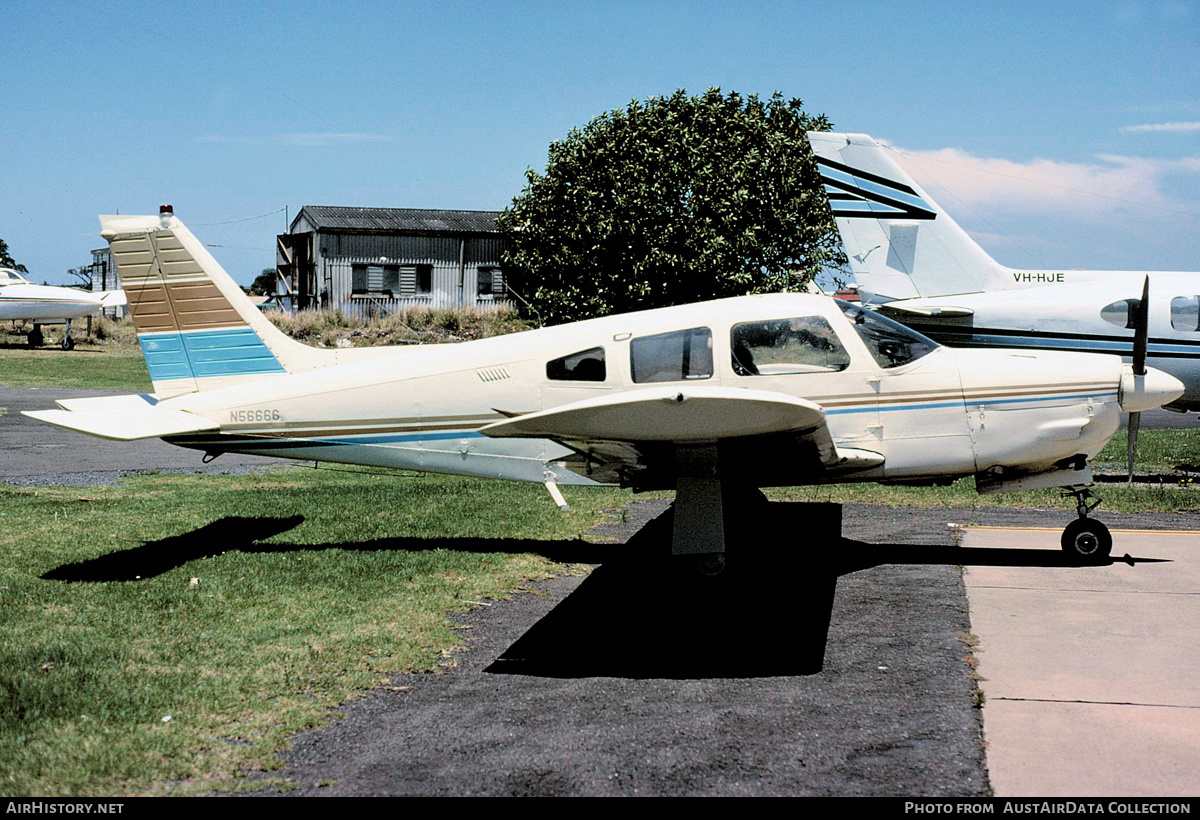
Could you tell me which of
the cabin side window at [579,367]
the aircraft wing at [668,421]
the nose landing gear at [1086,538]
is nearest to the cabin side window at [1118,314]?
the nose landing gear at [1086,538]

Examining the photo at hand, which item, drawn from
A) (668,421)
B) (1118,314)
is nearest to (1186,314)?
(1118,314)

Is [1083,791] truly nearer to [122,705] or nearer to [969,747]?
[969,747]

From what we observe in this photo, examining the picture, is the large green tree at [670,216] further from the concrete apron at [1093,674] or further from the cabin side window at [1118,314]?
the concrete apron at [1093,674]

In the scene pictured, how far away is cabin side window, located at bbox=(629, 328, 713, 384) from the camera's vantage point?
27.4 feet

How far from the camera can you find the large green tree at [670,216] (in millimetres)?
27484

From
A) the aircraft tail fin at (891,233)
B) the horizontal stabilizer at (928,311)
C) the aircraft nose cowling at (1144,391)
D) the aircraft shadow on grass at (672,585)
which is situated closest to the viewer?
the aircraft shadow on grass at (672,585)

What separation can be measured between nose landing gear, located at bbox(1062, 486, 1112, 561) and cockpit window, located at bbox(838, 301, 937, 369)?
2.03 meters

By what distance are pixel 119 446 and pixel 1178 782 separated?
57.9 feet

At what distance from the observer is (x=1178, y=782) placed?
451 centimetres

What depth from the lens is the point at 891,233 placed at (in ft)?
54.3

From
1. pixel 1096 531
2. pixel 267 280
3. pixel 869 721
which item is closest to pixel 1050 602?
pixel 1096 531

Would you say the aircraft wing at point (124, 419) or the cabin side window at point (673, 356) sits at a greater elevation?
the cabin side window at point (673, 356)

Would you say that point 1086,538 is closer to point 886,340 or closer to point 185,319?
point 886,340

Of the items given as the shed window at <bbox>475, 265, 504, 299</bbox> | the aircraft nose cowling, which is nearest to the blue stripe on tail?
the aircraft nose cowling
